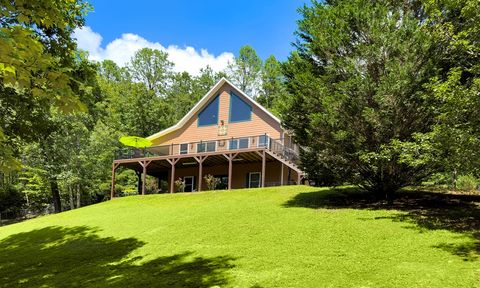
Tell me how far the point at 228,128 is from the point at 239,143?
178cm

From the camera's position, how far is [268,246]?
943 centimetres

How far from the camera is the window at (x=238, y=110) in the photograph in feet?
88.3

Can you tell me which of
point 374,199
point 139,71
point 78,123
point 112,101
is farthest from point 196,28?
point 139,71

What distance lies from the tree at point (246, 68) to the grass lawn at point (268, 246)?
31383 millimetres

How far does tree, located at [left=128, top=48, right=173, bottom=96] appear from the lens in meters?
51.8

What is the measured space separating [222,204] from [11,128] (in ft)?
30.3

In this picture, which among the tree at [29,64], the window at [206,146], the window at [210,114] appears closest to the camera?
the tree at [29,64]

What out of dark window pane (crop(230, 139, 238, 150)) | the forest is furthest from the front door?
the forest

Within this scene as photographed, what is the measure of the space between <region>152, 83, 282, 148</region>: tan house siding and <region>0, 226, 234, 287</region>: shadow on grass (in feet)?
47.8

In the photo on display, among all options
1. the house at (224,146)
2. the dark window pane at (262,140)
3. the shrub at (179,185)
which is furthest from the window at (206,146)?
the dark window pane at (262,140)

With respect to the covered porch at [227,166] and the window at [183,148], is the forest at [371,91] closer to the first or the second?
the covered porch at [227,166]

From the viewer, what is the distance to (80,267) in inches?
370

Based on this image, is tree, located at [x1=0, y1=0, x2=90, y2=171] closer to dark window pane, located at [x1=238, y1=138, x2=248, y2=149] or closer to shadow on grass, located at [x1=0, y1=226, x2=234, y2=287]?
shadow on grass, located at [x1=0, y1=226, x2=234, y2=287]

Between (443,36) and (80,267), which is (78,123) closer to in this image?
(80,267)
